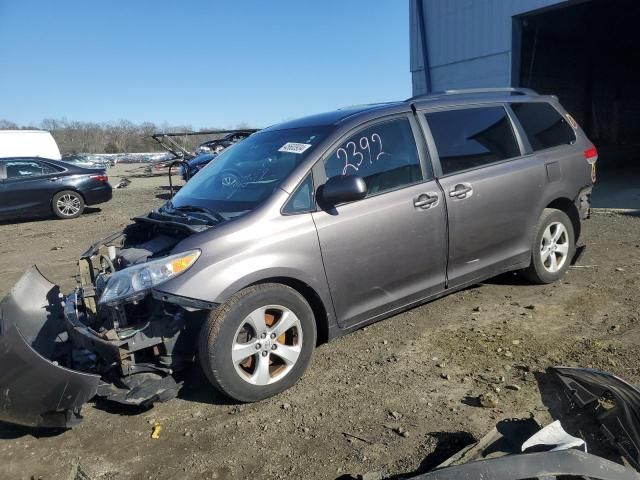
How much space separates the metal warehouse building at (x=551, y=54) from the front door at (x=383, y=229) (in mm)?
8542

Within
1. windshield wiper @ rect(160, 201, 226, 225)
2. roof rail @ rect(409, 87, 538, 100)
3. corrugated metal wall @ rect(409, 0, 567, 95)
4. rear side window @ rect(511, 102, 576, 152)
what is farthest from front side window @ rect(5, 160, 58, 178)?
rear side window @ rect(511, 102, 576, 152)

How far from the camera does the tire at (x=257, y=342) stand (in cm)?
A: 295

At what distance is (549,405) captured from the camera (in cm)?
290

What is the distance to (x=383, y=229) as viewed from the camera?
11.7ft

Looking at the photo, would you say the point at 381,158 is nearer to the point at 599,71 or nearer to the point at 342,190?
the point at 342,190

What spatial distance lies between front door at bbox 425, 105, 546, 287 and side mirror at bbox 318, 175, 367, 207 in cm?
93

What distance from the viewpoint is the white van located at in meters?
16.5

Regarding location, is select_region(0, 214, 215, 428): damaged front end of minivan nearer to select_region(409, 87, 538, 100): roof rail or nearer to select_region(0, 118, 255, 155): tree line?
select_region(409, 87, 538, 100): roof rail

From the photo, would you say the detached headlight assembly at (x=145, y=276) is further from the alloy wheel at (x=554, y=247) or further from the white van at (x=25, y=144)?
the white van at (x=25, y=144)

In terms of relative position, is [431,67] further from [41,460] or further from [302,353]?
[41,460]

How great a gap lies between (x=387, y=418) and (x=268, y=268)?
1.15m

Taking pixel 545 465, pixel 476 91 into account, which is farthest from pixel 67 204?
pixel 545 465

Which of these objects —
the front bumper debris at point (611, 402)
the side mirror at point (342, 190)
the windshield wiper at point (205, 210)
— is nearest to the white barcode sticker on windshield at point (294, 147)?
the side mirror at point (342, 190)

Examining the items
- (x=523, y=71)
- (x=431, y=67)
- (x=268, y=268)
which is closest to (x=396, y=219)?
(x=268, y=268)
